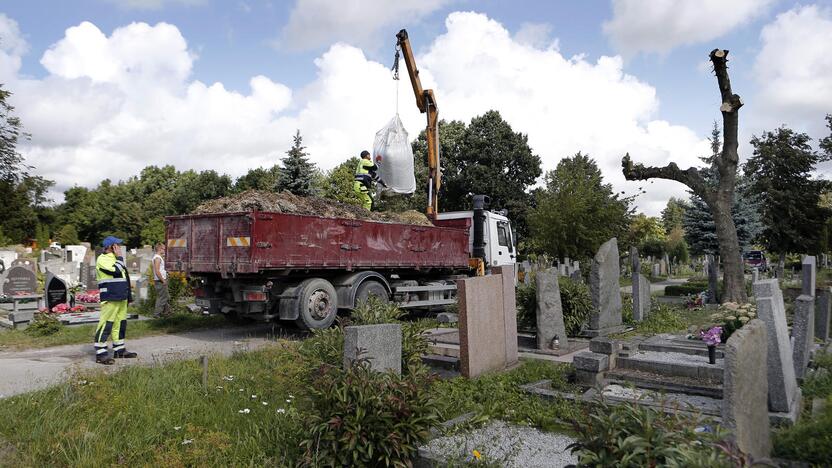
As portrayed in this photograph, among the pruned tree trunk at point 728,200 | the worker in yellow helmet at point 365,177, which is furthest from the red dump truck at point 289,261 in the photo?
the pruned tree trunk at point 728,200

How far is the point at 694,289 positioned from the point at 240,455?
18115 millimetres

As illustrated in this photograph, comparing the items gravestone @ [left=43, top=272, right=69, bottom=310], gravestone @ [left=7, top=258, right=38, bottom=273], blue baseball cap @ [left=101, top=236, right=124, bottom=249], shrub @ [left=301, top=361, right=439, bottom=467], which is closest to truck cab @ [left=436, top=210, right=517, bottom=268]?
blue baseball cap @ [left=101, top=236, right=124, bottom=249]

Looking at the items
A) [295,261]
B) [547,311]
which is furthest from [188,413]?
[547,311]

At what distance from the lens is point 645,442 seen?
7.91 feet

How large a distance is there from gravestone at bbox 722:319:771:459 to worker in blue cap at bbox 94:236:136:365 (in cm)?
721

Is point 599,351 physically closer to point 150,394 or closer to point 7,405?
point 150,394

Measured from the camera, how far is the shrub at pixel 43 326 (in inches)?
381

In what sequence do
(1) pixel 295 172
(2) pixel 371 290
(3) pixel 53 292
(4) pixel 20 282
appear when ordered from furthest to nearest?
(1) pixel 295 172 → (3) pixel 53 292 → (4) pixel 20 282 → (2) pixel 371 290

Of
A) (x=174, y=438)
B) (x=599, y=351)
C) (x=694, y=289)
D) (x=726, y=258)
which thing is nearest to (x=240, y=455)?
(x=174, y=438)

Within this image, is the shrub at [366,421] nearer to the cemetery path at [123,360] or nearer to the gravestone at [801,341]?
the cemetery path at [123,360]

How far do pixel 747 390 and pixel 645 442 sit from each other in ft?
3.84

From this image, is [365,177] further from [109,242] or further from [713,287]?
[713,287]

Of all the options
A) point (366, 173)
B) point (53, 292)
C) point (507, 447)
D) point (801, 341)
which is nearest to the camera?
point (507, 447)

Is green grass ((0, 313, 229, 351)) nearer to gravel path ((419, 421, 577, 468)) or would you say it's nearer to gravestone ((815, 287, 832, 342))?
gravel path ((419, 421, 577, 468))
